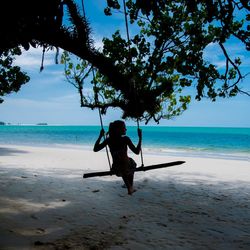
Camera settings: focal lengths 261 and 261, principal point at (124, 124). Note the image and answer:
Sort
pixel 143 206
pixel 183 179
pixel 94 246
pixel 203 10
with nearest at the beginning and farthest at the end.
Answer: pixel 94 246 → pixel 143 206 → pixel 203 10 → pixel 183 179

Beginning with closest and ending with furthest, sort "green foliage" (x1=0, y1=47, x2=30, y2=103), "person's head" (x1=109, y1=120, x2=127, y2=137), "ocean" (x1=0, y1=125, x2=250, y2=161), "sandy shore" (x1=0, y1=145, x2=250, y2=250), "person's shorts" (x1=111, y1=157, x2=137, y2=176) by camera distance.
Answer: "sandy shore" (x1=0, y1=145, x2=250, y2=250)
"person's shorts" (x1=111, y1=157, x2=137, y2=176)
"person's head" (x1=109, y1=120, x2=127, y2=137)
"green foliage" (x1=0, y1=47, x2=30, y2=103)
"ocean" (x1=0, y1=125, x2=250, y2=161)

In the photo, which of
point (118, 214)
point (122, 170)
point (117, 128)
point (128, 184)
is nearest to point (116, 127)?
point (117, 128)

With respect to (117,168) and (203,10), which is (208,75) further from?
(117,168)

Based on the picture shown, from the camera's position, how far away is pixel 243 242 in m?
3.82

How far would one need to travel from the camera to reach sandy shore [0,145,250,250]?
363 centimetres

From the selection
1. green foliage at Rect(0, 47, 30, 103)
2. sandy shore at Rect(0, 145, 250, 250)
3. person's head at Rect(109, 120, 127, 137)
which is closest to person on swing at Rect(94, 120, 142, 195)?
person's head at Rect(109, 120, 127, 137)

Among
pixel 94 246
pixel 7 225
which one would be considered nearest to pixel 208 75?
pixel 94 246

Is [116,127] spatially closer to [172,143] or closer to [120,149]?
[120,149]

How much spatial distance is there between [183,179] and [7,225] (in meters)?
6.68

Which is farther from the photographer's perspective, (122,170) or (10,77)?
(10,77)

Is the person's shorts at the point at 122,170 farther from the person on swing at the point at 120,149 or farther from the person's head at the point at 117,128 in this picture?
the person's head at the point at 117,128

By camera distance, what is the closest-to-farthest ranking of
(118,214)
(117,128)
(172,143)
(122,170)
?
(118,214)
(122,170)
(117,128)
(172,143)

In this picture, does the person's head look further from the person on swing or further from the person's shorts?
the person's shorts

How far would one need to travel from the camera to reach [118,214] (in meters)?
4.96
